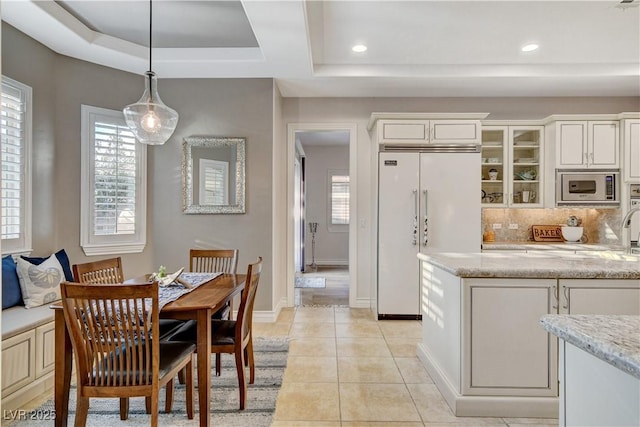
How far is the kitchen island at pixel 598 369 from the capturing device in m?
0.91

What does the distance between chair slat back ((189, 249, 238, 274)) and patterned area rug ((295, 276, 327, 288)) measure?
2836mm

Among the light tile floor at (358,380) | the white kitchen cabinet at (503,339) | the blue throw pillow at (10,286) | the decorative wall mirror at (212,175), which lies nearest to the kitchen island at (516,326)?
the white kitchen cabinet at (503,339)

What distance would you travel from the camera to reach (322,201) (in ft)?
27.5

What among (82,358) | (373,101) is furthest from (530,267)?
(373,101)

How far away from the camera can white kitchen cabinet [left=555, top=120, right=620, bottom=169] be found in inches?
167

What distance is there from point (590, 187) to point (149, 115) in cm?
462

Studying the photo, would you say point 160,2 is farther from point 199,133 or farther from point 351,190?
point 351,190

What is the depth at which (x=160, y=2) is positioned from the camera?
9.70ft

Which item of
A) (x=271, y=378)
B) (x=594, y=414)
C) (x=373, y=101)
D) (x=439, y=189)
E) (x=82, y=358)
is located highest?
(x=373, y=101)

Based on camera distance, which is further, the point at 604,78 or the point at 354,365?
the point at 604,78

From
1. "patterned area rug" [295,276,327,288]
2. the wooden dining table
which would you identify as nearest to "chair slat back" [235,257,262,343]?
the wooden dining table

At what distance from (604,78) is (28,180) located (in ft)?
19.1

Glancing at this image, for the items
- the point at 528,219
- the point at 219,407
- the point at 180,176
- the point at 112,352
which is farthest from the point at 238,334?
the point at 528,219

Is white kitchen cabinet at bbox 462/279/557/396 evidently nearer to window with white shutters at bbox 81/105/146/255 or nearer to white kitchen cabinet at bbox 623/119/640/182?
white kitchen cabinet at bbox 623/119/640/182
